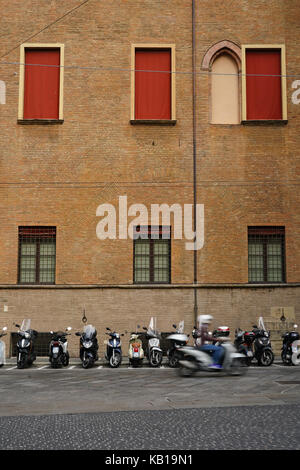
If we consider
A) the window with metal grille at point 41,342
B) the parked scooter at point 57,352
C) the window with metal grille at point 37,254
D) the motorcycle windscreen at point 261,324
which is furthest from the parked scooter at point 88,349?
the motorcycle windscreen at point 261,324

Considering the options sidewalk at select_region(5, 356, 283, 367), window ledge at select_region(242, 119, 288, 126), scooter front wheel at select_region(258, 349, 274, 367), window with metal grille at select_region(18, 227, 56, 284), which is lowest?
sidewalk at select_region(5, 356, 283, 367)

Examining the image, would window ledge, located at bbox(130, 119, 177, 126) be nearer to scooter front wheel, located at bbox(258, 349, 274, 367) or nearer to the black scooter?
the black scooter

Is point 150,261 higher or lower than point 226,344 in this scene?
higher

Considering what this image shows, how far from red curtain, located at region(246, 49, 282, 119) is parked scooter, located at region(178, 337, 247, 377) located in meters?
8.98

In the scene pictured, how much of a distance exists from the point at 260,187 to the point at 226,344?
6939 millimetres

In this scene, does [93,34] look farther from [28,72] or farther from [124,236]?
[124,236]

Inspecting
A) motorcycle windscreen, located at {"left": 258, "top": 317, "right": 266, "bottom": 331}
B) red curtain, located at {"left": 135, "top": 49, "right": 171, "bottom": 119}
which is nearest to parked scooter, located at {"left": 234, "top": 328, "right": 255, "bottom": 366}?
motorcycle windscreen, located at {"left": 258, "top": 317, "right": 266, "bottom": 331}

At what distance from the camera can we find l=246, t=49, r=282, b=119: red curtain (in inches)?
767

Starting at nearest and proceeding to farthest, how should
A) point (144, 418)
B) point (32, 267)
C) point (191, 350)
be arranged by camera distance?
point (144, 418), point (191, 350), point (32, 267)

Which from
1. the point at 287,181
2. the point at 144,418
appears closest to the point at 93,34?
the point at 287,181

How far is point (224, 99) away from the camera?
773 inches

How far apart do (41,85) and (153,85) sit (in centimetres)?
375

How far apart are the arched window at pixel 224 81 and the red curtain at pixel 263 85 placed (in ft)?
1.28

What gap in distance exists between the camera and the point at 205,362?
13531 mm
